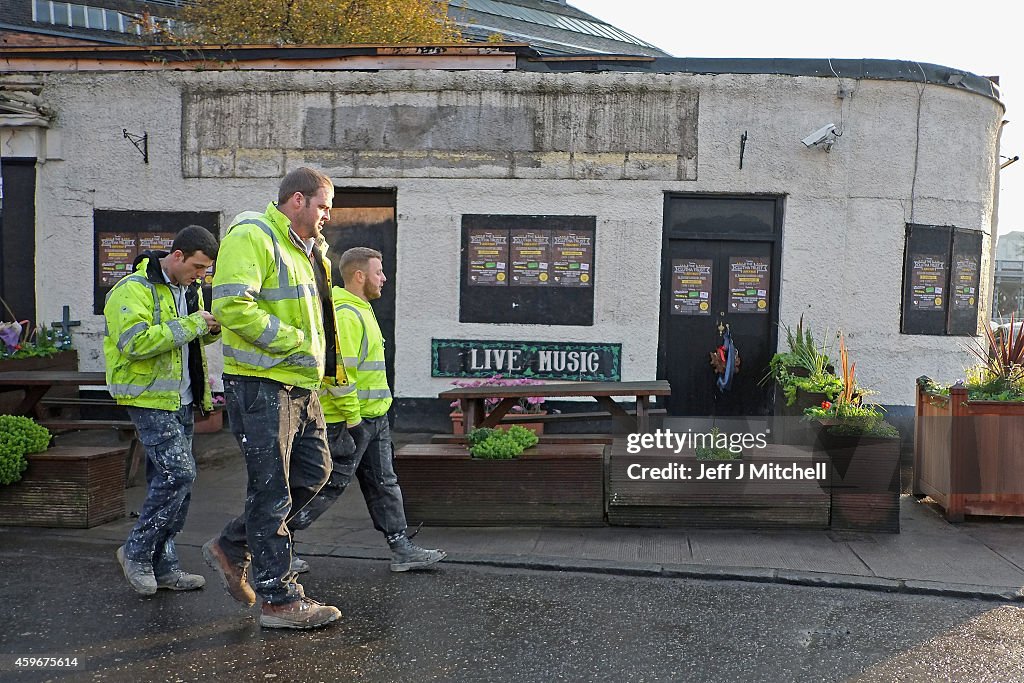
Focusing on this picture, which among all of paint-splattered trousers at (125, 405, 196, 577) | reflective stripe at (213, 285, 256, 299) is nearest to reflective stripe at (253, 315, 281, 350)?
reflective stripe at (213, 285, 256, 299)

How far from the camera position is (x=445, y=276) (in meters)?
9.89

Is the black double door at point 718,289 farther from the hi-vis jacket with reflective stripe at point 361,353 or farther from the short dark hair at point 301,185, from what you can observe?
the short dark hair at point 301,185

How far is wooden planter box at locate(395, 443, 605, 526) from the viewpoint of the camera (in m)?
6.20

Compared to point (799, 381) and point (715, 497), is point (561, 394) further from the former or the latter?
point (799, 381)

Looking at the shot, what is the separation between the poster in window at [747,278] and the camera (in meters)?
9.75

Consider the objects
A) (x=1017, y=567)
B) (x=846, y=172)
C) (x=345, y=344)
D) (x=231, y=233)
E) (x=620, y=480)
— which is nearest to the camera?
(x=231, y=233)

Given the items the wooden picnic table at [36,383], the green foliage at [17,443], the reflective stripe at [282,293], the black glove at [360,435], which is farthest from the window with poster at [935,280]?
the green foliage at [17,443]

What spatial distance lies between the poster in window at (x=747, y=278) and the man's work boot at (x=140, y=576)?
6.72 meters

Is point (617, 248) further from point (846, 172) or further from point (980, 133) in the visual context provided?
point (980, 133)

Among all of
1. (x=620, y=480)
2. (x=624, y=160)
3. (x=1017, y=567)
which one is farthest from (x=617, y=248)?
(x=1017, y=567)

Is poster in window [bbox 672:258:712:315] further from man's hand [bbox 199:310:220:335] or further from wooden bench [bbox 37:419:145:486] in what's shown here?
man's hand [bbox 199:310:220:335]

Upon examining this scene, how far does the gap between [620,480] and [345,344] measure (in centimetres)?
222

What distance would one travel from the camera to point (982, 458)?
6.41m

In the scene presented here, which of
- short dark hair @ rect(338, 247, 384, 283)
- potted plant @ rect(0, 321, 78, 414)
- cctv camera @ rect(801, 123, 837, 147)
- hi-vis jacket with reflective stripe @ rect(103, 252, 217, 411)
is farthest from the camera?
cctv camera @ rect(801, 123, 837, 147)
